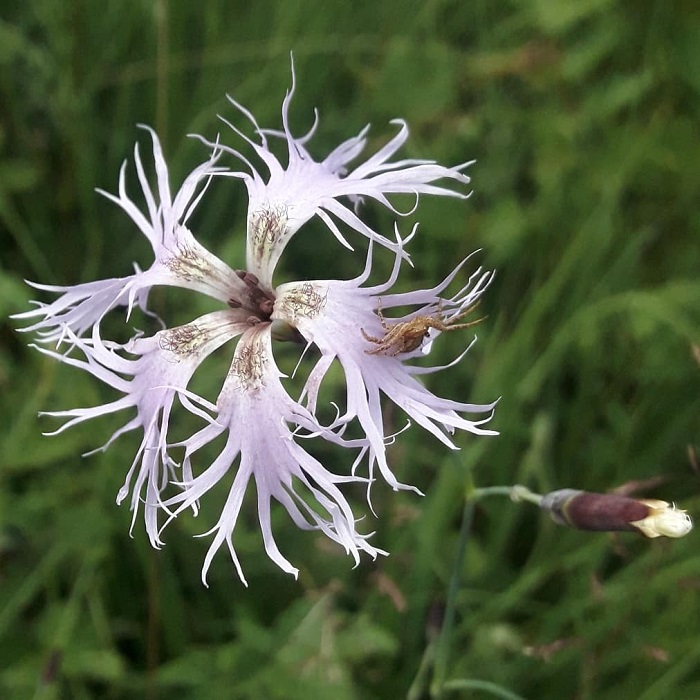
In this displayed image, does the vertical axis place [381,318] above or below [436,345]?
above

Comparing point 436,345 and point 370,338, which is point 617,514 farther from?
point 436,345

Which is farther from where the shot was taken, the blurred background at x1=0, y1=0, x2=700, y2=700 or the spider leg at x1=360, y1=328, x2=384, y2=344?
the blurred background at x1=0, y1=0, x2=700, y2=700

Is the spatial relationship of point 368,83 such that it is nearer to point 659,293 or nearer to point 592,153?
point 592,153

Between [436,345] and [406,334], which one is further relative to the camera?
[436,345]

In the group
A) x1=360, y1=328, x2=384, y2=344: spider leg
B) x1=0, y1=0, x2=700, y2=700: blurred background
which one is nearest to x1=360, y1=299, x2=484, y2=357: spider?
x1=360, y1=328, x2=384, y2=344: spider leg

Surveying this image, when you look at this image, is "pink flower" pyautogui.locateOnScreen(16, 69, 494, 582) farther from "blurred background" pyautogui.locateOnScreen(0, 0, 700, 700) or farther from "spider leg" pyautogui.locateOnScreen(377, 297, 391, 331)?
"blurred background" pyautogui.locateOnScreen(0, 0, 700, 700)

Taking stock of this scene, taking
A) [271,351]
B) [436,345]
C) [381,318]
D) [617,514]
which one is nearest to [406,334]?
[381,318]

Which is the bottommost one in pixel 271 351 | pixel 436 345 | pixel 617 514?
pixel 436 345
